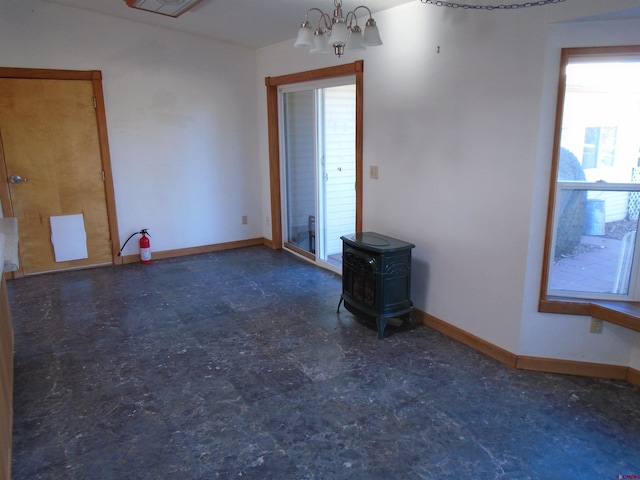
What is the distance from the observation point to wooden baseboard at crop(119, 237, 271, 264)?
5203 millimetres

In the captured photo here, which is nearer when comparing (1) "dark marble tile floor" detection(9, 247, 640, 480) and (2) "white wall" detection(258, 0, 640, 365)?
(1) "dark marble tile floor" detection(9, 247, 640, 480)

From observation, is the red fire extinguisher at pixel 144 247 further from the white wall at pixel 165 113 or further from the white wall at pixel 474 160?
the white wall at pixel 474 160

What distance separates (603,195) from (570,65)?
767mm

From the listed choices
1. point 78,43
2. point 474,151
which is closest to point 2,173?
point 78,43

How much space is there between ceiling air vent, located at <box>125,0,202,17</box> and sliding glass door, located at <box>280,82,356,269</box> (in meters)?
1.39

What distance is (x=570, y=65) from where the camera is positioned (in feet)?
8.32

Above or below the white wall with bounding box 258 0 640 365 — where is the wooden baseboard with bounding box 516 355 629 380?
below

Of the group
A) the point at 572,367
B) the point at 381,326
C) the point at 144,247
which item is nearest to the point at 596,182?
the point at 572,367

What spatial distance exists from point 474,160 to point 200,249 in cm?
367

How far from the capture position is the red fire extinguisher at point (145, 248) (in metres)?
5.10

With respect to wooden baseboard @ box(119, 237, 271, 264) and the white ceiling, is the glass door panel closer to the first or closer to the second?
wooden baseboard @ box(119, 237, 271, 264)

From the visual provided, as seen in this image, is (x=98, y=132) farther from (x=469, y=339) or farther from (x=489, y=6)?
(x=469, y=339)

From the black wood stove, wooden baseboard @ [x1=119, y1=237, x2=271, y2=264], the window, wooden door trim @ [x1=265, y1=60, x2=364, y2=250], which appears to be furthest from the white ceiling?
wooden baseboard @ [x1=119, y1=237, x2=271, y2=264]

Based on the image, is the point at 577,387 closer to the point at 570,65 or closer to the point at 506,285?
the point at 506,285
